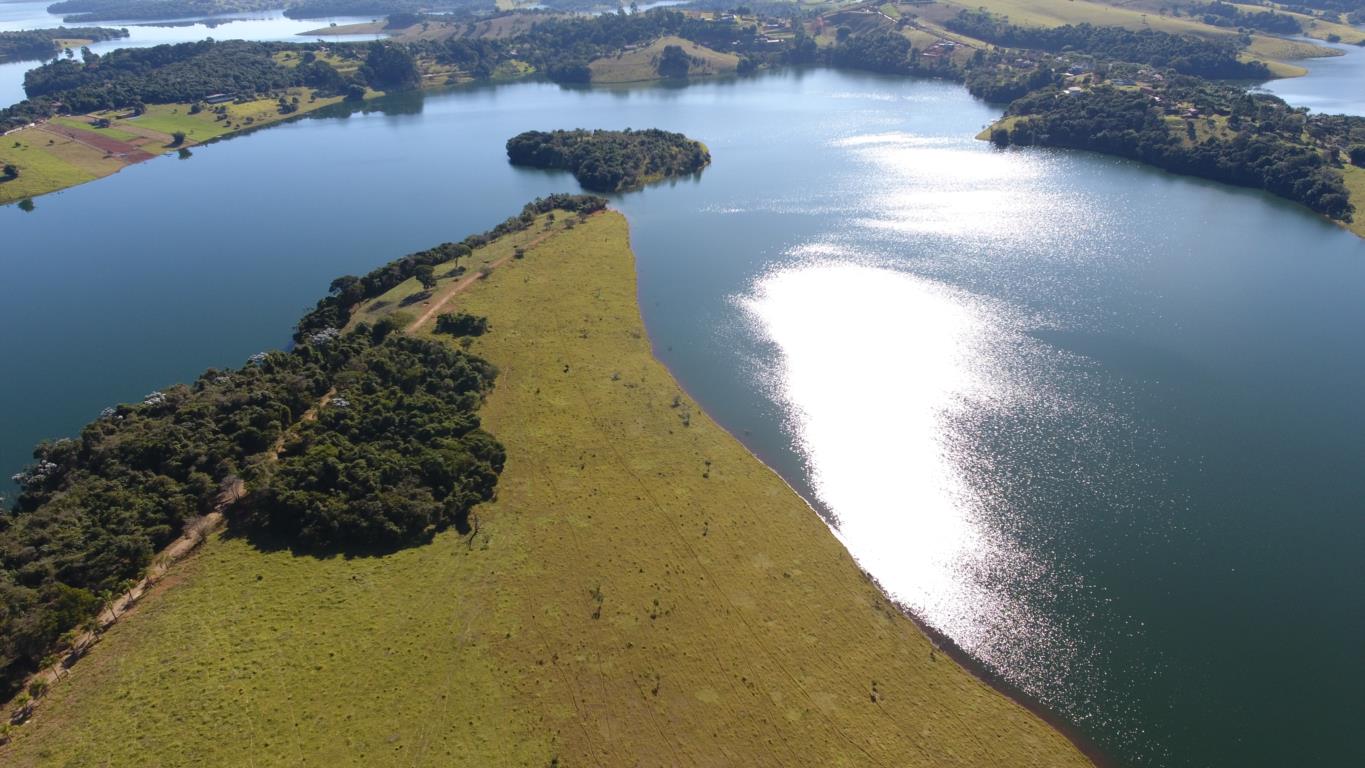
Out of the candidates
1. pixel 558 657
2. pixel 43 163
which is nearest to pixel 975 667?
pixel 558 657

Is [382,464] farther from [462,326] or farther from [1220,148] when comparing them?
[1220,148]

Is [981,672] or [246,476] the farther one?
[246,476]

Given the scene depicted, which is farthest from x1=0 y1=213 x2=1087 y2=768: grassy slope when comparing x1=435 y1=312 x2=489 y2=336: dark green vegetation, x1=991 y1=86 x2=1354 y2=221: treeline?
x1=991 y1=86 x2=1354 y2=221: treeline

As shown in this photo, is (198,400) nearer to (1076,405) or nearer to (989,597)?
(989,597)

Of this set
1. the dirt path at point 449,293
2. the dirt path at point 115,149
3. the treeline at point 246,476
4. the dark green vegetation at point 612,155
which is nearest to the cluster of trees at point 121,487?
the treeline at point 246,476

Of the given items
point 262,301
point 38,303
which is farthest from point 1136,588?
point 38,303

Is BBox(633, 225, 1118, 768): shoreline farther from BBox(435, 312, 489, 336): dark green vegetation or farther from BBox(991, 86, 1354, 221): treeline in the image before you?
BBox(991, 86, 1354, 221): treeline
